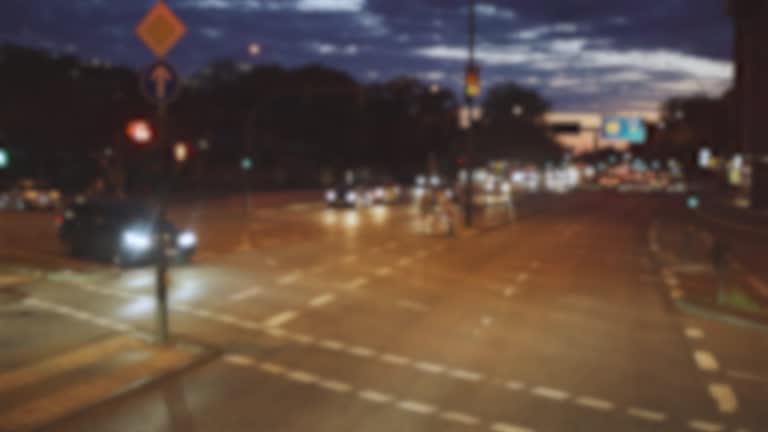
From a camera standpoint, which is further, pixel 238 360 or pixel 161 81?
pixel 161 81

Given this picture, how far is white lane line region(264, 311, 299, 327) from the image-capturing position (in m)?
12.2

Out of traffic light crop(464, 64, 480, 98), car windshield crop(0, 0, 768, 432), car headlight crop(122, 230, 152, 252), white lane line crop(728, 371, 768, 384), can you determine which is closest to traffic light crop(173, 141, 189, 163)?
car windshield crop(0, 0, 768, 432)

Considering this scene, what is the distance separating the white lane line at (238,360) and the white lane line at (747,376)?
566 cm

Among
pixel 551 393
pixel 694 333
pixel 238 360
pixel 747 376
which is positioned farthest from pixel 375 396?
pixel 694 333

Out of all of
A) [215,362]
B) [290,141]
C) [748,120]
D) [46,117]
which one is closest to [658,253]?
[215,362]

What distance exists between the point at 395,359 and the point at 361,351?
2.05 ft

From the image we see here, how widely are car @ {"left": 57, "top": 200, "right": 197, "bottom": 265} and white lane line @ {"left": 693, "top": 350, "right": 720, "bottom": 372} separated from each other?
12.6 meters

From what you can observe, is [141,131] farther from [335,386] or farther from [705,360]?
[705,360]

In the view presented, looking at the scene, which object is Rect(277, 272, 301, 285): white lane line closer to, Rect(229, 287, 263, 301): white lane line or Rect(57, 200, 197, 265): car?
Rect(229, 287, 263, 301): white lane line

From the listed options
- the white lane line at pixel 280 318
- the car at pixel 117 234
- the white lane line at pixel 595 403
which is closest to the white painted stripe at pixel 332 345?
the white lane line at pixel 280 318

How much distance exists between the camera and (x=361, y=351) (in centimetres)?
1030

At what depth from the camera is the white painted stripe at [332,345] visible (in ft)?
34.4

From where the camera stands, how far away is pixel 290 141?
90250 mm

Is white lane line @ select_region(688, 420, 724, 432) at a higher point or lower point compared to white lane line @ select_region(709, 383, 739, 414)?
higher
